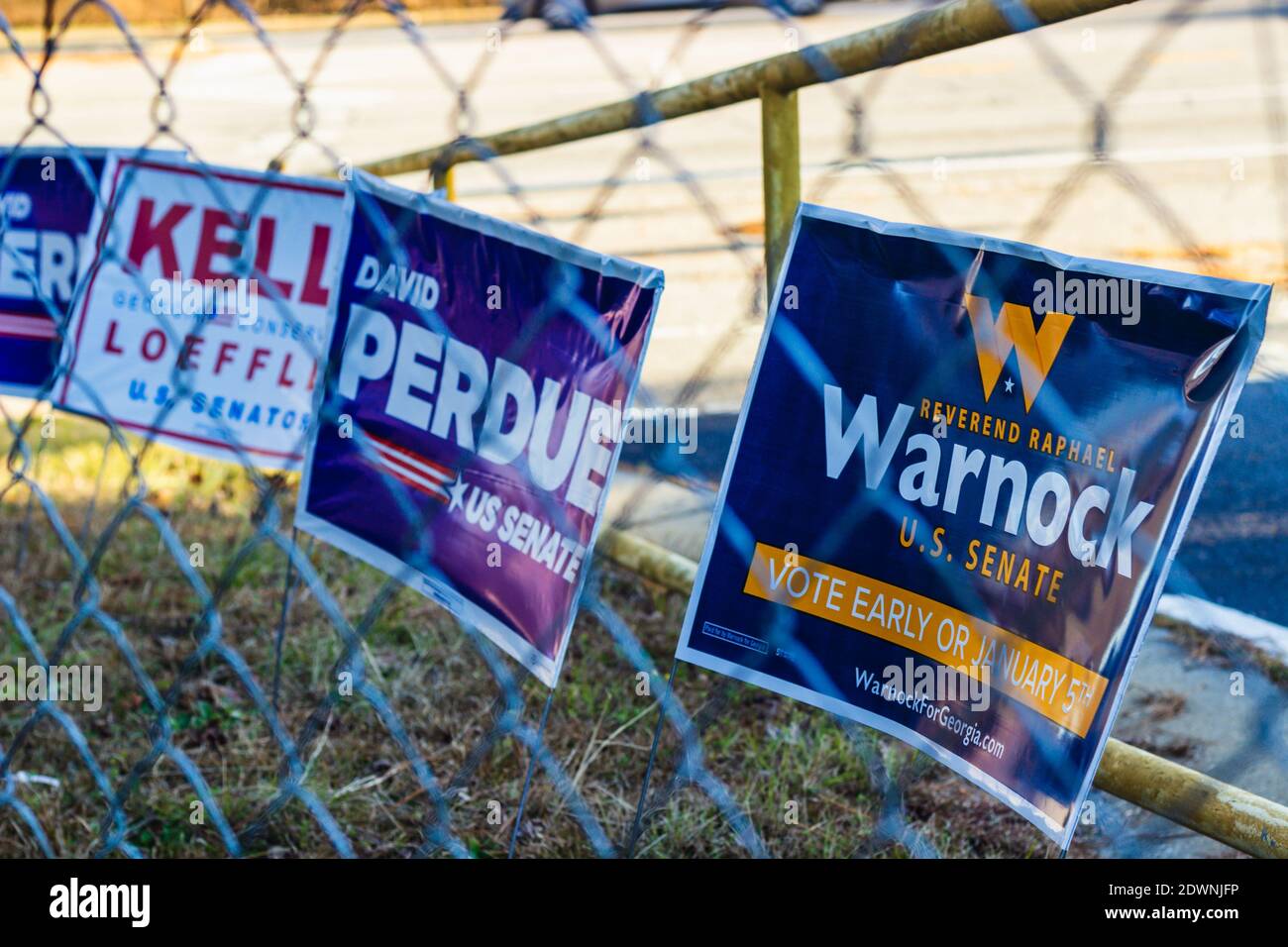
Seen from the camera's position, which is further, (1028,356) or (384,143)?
(384,143)

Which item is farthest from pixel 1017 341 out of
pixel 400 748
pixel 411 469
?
pixel 400 748

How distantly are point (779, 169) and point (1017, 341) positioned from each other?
0.57 metres

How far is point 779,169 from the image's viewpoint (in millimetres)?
1363

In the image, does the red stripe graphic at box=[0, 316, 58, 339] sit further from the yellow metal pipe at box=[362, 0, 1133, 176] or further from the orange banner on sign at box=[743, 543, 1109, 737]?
the orange banner on sign at box=[743, 543, 1109, 737]

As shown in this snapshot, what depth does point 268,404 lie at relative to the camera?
210cm

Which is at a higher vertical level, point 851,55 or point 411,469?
point 851,55

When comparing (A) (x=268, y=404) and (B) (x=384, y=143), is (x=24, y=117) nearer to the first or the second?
(B) (x=384, y=143)

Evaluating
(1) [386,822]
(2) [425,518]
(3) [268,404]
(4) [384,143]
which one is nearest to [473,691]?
(1) [386,822]

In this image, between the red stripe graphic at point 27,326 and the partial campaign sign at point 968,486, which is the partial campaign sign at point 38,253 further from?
the partial campaign sign at point 968,486

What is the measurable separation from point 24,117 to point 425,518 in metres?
12.7

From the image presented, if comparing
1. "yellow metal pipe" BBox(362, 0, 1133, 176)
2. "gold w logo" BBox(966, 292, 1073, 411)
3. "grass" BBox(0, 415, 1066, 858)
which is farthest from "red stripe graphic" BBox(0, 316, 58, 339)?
"gold w logo" BBox(966, 292, 1073, 411)

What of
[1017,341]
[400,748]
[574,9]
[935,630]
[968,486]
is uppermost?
[574,9]

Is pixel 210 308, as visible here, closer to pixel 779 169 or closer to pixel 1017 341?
pixel 779 169

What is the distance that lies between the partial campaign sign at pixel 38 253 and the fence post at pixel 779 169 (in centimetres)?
152
